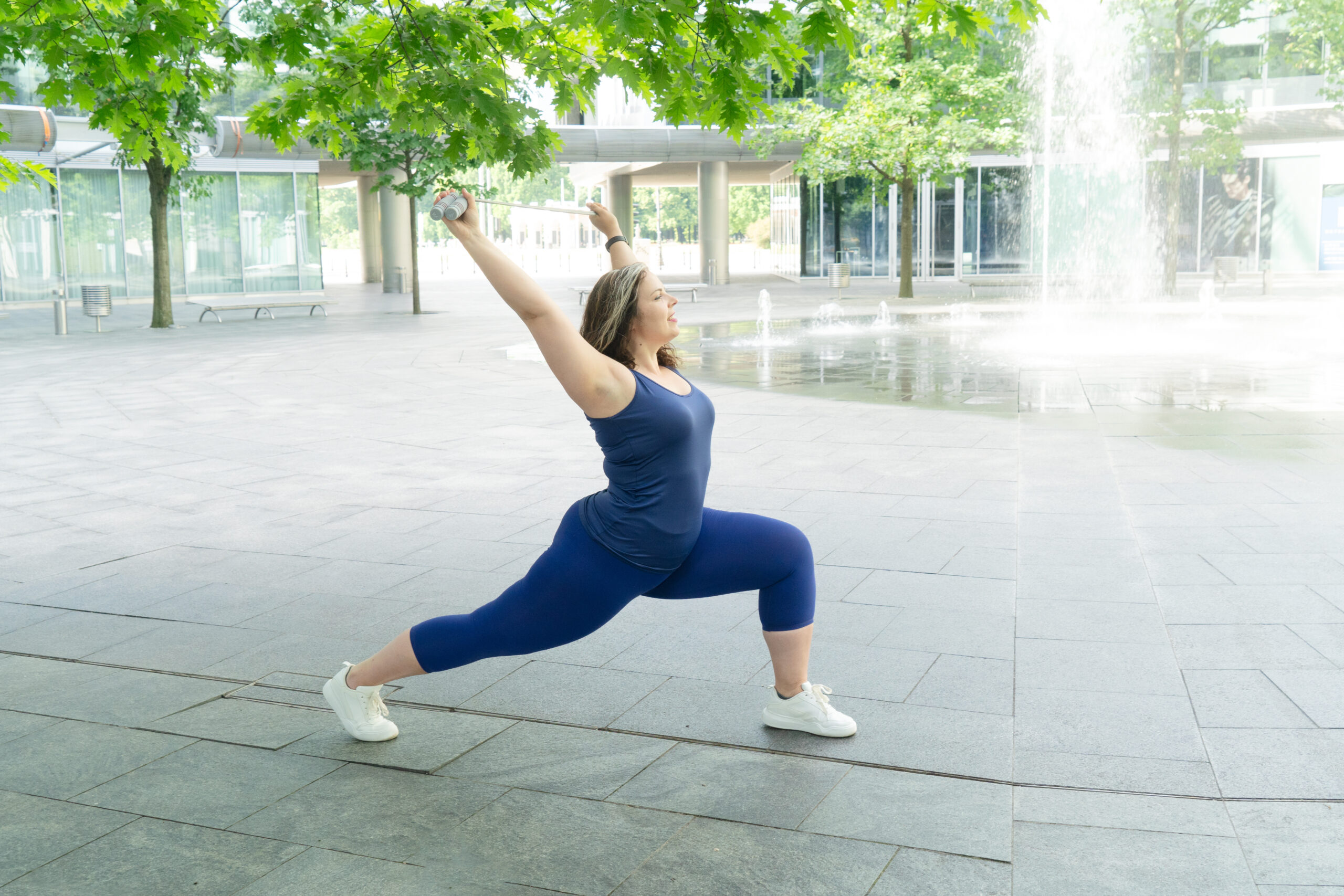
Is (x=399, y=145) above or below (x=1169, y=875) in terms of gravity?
above

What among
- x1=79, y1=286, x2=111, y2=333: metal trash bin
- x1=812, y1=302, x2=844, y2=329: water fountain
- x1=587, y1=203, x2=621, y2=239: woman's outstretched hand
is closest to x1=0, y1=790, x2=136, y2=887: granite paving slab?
x1=587, y1=203, x2=621, y2=239: woman's outstretched hand

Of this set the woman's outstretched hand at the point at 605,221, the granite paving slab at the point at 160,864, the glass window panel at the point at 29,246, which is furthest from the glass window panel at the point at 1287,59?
the granite paving slab at the point at 160,864

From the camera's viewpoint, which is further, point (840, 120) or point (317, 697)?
point (840, 120)

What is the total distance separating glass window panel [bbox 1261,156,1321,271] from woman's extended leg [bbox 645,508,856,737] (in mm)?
38653

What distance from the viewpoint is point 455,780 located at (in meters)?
3.57

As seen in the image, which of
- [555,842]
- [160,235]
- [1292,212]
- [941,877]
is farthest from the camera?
[1292,212]

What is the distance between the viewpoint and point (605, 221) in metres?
4.00

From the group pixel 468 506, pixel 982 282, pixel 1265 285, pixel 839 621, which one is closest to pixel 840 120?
pixel 982 282

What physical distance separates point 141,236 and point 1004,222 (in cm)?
2597

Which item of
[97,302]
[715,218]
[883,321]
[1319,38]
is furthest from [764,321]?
[1319,38]

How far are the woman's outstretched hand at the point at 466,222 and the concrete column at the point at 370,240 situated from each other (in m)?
45.2

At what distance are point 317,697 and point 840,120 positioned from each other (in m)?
22.6

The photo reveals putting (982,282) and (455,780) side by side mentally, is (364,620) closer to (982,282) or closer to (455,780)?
(455,780)

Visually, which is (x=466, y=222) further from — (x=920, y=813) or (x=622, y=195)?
(x=622, y=195)
